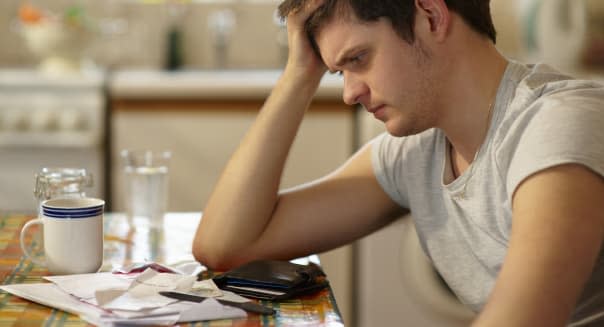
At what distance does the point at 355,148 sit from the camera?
3.10 meters

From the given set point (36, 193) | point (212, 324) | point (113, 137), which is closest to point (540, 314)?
point (212, 324)

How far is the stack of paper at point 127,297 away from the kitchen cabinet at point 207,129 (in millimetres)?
1773

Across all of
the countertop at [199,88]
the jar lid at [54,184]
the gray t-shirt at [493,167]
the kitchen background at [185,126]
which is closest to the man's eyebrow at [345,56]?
the gray t-shirt at [493,167]

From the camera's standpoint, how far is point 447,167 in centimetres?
152

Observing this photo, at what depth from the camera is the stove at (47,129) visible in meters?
3.07

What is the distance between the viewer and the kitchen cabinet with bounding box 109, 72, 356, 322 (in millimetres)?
3057

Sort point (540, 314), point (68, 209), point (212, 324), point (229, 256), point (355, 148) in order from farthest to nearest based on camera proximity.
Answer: point (355, 148) < point (229, 256) < point (68, 209) < point (212, 324) < point (540, 314)

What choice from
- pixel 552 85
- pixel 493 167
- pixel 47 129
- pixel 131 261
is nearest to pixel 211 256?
pixel 131 261

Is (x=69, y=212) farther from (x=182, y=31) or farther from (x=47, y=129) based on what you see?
(x=182, y=31)

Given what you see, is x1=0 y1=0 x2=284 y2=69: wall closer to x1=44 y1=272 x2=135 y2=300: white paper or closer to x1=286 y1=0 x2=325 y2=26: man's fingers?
x1=286 y1=0 x2=325 y2=26: man's fingers

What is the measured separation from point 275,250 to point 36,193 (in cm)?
41

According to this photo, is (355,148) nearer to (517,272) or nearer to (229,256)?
(229,256)

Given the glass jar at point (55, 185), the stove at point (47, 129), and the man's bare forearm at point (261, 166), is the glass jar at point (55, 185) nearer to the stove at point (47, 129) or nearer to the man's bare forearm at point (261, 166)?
the man's bare forearm at point (261, 166)

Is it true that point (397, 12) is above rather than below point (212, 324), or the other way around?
above
